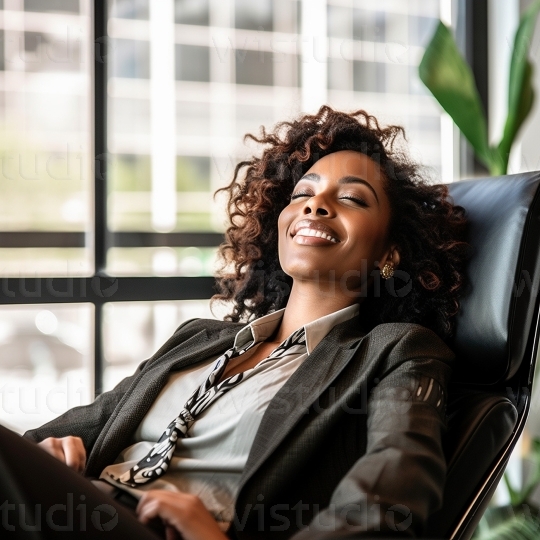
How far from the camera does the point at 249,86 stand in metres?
2.65

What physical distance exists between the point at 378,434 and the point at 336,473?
5.7 inches

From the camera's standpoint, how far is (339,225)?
147cm

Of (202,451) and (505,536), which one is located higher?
(202,451)

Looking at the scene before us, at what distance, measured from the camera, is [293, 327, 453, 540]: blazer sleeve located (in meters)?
0.91

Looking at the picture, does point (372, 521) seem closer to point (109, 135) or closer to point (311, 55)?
point (109, 135)

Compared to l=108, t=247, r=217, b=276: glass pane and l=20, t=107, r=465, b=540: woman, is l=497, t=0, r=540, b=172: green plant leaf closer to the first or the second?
l=20, t=107, r=465, b=540: woman

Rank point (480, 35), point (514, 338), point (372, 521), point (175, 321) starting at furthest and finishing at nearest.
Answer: point (480, 35) < point (175, 321) < point (514, 338) < point (372, 521)

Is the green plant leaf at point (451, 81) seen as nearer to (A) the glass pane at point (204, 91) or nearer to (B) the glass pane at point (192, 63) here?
(A) the glass pane at point (204, 91)

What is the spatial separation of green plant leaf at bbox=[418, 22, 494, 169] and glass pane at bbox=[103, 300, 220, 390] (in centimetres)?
109

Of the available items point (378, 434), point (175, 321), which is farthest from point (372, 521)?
point (175, 321)

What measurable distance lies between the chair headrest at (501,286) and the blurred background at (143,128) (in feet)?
4.11

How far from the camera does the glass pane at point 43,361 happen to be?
7.62ft

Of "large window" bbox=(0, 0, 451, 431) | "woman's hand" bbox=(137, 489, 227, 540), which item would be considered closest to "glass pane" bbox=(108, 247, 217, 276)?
"large window" bbox=(0, 0, 451, 431)

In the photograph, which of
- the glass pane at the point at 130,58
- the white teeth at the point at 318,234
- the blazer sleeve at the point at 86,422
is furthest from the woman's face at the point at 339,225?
the glass pane at the point at 130,58
